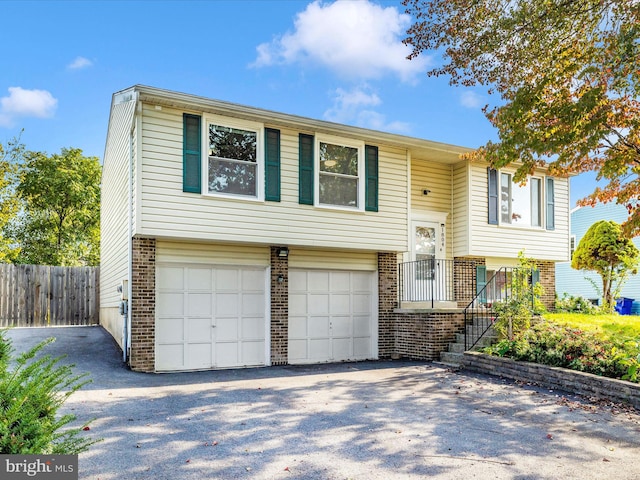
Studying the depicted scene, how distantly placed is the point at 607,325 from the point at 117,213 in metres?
12.5

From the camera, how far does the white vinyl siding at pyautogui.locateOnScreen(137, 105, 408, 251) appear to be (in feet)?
33.4

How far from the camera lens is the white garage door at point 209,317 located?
35.6 ft

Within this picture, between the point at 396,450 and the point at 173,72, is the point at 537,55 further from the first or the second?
the point at 173,72

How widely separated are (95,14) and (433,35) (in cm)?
1192

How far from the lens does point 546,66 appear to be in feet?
29.7

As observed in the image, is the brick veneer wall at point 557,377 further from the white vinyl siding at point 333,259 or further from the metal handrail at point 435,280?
the white vinyl siding at point 333,259

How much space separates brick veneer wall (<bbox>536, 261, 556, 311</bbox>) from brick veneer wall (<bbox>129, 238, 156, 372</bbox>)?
11309 mm

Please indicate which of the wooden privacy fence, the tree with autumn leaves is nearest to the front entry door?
the tree with autumn leaves

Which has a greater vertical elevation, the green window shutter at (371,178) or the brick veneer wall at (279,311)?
the green window shutter at (371,178)

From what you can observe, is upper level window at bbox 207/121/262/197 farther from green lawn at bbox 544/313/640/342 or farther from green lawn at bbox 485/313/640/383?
green lawn at bbox 544/313/640/342

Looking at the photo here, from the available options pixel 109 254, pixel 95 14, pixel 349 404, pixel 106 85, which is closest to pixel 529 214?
pixel 349 404

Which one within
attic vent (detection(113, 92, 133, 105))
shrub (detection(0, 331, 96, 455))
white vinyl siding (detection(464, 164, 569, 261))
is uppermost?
attic vent (detection(113, 92, 133, 105))

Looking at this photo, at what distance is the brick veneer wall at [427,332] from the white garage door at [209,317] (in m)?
3.60

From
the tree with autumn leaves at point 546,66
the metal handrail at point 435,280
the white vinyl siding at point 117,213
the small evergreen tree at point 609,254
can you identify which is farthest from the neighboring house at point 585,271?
the white vinyl siding at point 117,213
